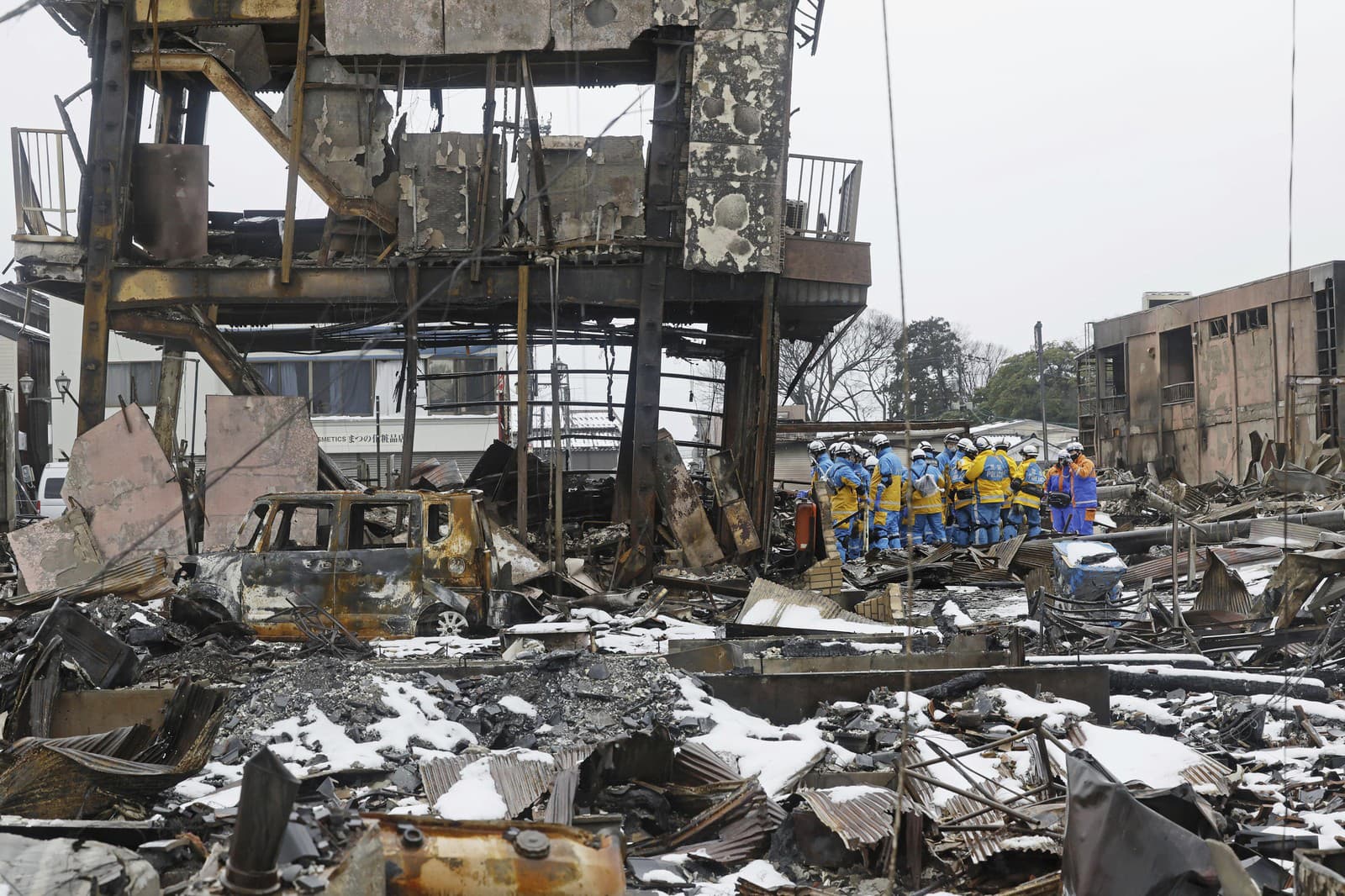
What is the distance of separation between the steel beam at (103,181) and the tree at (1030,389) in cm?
4038

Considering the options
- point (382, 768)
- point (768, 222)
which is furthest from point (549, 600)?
→ point (382, 768)

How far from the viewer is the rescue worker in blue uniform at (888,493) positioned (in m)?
17.2

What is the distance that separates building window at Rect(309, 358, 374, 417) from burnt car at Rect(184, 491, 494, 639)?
87.1ft

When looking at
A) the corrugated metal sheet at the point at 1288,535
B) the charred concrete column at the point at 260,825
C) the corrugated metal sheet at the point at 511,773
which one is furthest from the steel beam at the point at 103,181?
the corrugated metal sheet at the point at 1288,535

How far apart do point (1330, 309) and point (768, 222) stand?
17896 millimetres

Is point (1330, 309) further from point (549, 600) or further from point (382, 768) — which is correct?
point (382, 768)

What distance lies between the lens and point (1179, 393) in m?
33.3

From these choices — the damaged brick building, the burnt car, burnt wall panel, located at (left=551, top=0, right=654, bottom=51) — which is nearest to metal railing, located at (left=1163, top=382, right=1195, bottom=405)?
the damaged brick building

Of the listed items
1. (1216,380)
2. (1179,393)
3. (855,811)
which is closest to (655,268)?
(855,811)

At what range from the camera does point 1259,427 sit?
97.1ft

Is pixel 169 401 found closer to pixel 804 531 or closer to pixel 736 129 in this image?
pixel 736 129

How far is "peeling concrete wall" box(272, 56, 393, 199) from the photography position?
15750mm

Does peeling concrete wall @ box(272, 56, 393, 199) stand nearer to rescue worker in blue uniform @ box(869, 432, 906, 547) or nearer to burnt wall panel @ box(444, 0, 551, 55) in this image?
burnt wall panel @ box(444, 0, 551, 55)

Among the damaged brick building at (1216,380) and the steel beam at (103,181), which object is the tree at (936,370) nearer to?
the damaged brick building at (1216,380)
